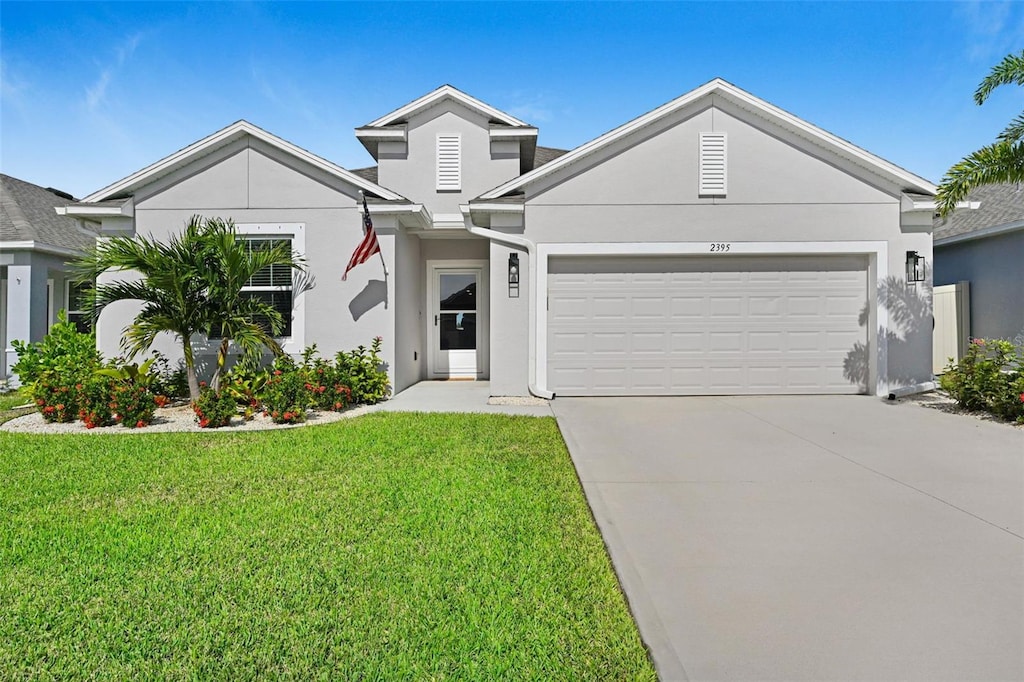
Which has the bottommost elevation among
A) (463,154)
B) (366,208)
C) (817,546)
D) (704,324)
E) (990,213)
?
(817,546)

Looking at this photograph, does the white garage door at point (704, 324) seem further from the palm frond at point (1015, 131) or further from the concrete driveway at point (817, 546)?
the concrete driveway at point (817, 546)

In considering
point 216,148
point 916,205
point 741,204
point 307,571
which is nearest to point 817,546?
point 307,571

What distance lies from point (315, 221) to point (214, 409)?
156 inches

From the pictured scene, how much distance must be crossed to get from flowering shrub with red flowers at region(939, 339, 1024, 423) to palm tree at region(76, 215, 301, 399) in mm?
10720

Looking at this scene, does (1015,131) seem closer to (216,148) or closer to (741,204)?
(741,204)

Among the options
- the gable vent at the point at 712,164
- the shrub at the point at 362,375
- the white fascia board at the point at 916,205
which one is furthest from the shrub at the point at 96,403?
the white fascia board at the point at 916,205

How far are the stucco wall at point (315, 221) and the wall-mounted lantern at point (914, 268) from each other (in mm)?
9017

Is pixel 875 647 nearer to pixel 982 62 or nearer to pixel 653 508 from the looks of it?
pixel 653 508

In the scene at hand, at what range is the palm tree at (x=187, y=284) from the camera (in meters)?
8.12

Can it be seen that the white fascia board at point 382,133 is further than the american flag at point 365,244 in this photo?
Yes

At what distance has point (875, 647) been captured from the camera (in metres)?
2.55

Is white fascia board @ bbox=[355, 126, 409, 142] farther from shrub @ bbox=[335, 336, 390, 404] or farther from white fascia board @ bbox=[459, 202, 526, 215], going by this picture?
shrub @ bbox=[335, 336, 390, 404]

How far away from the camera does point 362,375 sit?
932 cm

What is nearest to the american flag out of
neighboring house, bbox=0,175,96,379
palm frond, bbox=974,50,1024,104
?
neighboring house, bbox=0,175,96,379
